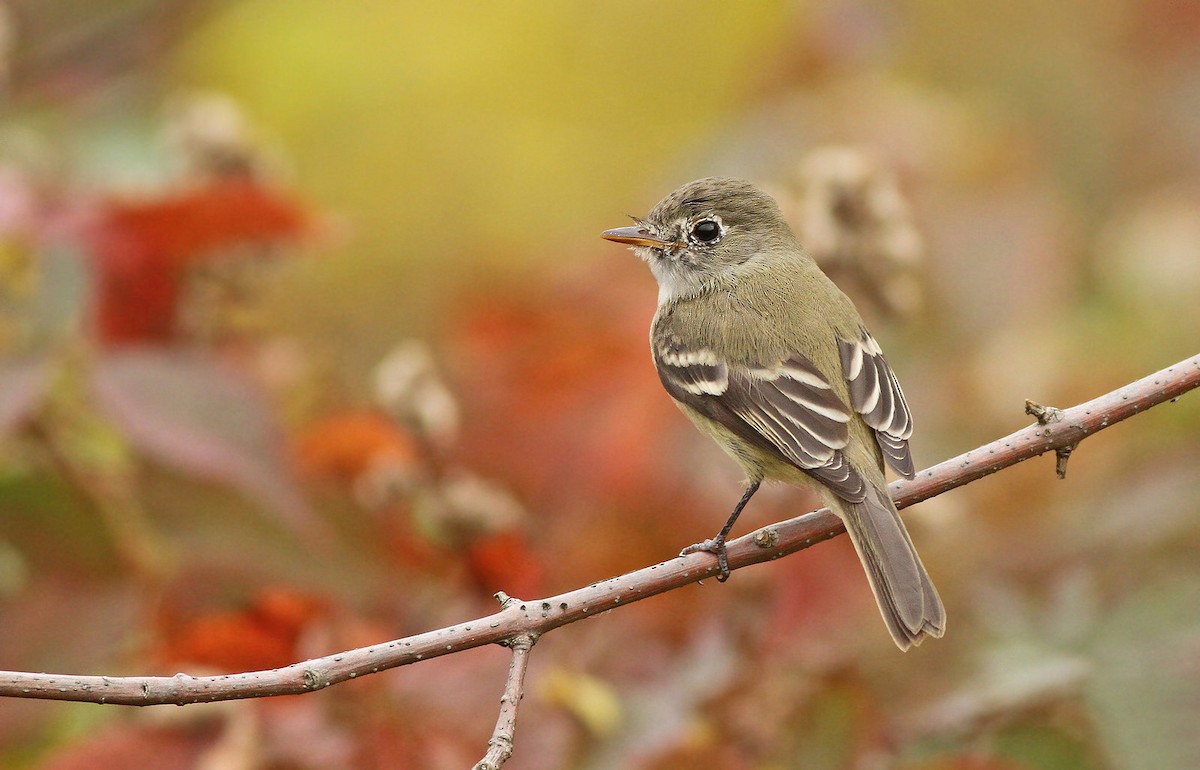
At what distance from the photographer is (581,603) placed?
7.11ft

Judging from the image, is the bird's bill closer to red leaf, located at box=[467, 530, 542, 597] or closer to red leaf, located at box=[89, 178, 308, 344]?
red leaf, located at box=[89, 178, 308, 344]

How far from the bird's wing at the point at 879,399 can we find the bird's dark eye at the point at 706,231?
0.56 m

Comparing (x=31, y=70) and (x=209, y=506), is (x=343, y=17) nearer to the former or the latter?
(x=31, y=70)

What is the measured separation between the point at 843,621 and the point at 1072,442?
2.32 feet

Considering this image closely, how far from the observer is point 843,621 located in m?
2.92

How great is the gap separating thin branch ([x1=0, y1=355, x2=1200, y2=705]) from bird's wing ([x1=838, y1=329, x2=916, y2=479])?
3.8 inches

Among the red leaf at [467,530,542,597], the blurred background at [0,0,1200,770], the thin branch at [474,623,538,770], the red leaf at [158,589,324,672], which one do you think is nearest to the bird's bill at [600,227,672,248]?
the blurred background at [0,0,1200,770]

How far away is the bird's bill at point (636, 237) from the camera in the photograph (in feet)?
11.3

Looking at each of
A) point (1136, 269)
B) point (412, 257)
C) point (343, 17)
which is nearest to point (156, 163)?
point (412, 257)

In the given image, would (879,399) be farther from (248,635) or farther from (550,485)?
(248,635)

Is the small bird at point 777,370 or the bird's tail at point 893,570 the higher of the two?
the small bird at point 777,370

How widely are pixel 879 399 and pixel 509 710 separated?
4.70 feet

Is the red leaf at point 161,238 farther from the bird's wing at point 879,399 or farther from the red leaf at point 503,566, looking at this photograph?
the bird's wing at point 879,399

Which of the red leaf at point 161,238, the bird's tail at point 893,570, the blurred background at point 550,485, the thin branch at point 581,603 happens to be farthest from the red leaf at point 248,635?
the bird's tail at point 893,570
